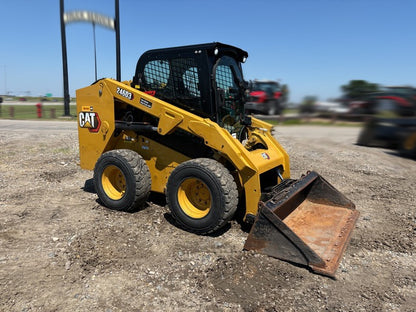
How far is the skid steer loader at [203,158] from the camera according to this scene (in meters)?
3.53

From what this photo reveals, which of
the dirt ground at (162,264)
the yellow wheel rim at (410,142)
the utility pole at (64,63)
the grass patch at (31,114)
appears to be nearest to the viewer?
the dirt ground at (162,264)

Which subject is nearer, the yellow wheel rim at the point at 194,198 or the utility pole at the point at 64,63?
the yellow wheel rim at the point at 194,198

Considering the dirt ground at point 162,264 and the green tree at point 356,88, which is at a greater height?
the green tree at point 356,88

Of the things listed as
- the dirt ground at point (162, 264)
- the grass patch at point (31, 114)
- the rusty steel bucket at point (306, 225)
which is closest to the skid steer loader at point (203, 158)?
the rusty steel bucket at point (306, 225)

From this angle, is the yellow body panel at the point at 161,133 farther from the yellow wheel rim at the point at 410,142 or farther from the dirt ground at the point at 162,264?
the yellow wheel rim at the point at 410,142

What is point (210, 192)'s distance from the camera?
3.60 meters

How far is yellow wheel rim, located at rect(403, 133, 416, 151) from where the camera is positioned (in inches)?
332

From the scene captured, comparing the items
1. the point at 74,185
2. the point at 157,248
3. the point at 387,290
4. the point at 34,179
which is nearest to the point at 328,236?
the point at 387,290

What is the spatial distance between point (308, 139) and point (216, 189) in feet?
24.9

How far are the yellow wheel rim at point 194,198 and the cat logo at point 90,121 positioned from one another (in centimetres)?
184

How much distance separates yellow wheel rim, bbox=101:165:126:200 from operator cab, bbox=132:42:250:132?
4.09 feet

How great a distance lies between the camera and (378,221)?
441 centimetres

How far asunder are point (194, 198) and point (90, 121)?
214 cm

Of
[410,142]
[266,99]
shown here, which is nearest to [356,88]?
[266,99]
